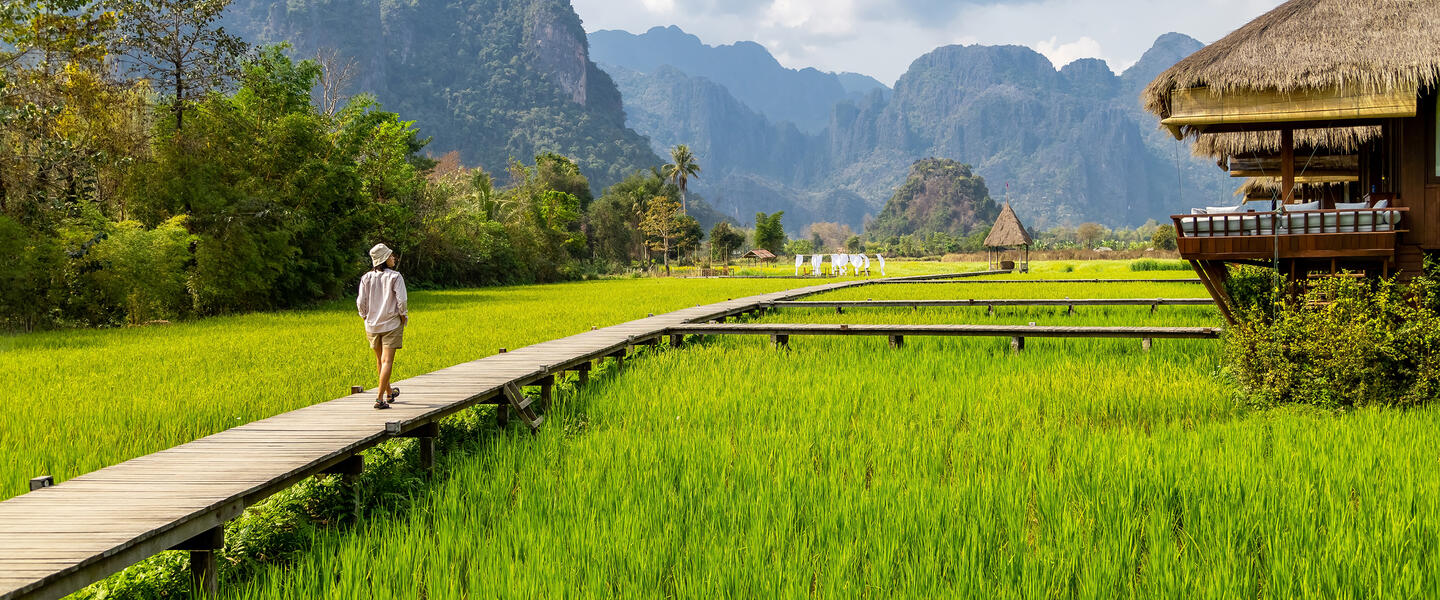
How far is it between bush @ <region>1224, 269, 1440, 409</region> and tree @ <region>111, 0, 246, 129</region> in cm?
1818

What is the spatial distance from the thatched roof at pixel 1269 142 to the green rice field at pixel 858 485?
6.66 meters

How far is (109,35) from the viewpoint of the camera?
15281mm

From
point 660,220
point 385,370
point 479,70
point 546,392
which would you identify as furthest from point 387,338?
point 479,70

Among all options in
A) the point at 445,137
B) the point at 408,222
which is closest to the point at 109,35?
the point at 408,222

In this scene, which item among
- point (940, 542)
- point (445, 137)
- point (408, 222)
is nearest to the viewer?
point (940, 542)

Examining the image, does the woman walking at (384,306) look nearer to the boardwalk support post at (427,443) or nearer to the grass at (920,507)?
the boardwalk support post at (427,443)

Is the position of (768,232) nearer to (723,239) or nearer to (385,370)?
(723,239)

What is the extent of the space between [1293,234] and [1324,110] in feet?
3.95

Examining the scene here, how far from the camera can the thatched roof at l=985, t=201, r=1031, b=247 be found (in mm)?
42531

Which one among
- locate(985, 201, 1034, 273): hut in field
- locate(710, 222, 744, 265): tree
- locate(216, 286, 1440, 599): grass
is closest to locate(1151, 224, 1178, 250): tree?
locate(985, 201, 1034, 273): hut in field

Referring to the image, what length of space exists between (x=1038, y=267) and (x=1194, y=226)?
39.2 m

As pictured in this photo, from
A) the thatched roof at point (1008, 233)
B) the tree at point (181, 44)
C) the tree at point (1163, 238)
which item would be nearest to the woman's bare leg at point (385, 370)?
the tree at point (181, 44)

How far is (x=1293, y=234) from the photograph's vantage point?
707cm

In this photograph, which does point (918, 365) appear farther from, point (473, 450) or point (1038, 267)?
point (1038, 267)
